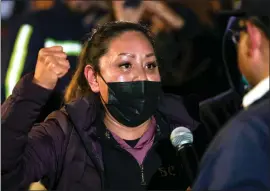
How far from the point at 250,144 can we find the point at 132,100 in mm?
1024

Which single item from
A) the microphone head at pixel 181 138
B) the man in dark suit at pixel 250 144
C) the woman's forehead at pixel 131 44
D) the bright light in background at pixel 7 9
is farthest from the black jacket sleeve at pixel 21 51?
the man in dark suit at pixel 250 144

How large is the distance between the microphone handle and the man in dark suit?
1.72 feet

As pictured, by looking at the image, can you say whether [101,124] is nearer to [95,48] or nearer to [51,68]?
[95,48]

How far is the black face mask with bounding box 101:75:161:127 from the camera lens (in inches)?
101

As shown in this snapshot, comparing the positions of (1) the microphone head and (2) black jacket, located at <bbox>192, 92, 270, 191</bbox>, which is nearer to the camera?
(2) black jacket, located at <bbox>192, 92, 270, 191</bbox>

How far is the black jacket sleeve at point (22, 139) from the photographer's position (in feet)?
7.23

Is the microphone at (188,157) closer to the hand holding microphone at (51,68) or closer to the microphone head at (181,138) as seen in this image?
the microphone head at (181,138)

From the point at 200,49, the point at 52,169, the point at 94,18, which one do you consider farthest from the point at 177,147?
the point at 200,49

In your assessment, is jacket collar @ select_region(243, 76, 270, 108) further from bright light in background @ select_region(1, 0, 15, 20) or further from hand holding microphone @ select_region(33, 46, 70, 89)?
bright light in background @ select_region(1, 0, 15, 20)

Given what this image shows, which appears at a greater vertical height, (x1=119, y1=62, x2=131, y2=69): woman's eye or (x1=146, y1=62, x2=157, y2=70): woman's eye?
(x1=119, y1=62, x2=131, y2=69): woman's eye

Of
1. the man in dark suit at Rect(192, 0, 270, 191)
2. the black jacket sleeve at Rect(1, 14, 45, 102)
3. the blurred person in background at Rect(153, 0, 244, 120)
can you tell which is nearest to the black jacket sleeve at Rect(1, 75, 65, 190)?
the man in dark suit at Rect(192, 0, 270, 191)

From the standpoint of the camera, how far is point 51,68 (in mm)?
2213

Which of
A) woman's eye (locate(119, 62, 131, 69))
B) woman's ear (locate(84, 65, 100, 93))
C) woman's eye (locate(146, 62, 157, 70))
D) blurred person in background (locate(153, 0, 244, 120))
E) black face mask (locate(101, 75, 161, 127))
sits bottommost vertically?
blurred person in background (locate(153, 0, 244, 120))

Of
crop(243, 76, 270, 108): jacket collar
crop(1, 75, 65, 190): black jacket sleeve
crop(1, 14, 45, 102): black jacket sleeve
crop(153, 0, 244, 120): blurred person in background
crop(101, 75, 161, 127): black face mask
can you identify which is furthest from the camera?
crop(153, 0, 244, 120): blurred person in background
